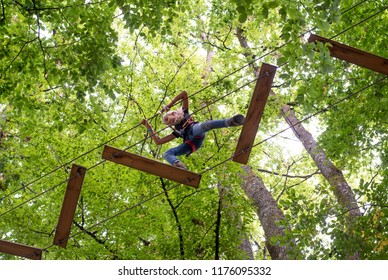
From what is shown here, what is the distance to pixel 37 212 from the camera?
10.8 metres

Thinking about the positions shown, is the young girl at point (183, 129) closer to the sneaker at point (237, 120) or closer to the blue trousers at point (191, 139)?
the blue trousers at point (191, 139)

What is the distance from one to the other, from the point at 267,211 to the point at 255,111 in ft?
23.1

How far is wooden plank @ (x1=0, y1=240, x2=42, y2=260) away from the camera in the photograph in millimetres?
6664

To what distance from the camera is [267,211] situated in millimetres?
12352

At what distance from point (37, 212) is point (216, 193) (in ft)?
11.4

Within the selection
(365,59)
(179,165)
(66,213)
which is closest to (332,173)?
(179,165)

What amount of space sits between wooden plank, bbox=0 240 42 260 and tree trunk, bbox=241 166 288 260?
5679 mm

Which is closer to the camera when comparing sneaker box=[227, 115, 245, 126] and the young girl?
sneaker box=[227, 115, 245, 126]

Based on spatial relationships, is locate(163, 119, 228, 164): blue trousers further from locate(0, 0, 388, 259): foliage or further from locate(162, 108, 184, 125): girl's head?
locate(0, 0, 388, 259): foliage

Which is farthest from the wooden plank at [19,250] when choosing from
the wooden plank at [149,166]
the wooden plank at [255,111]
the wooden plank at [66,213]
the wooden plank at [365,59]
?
the wooden plank at [365,59]

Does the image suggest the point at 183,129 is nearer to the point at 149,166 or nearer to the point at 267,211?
the point at 149,166

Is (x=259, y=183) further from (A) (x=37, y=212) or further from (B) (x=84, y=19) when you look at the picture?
(B) (x=84, y=19)

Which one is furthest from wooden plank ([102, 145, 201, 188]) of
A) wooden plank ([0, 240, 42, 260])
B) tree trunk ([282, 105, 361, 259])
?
tree trunk ([282, 105, 361, 259])

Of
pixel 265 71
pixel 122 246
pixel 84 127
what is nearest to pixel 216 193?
pixel 122 246
